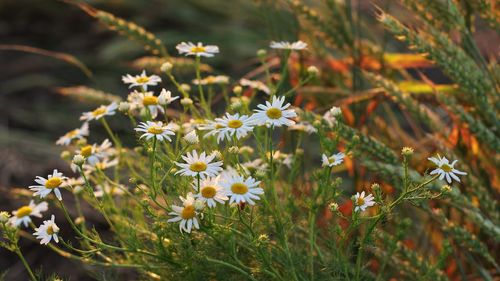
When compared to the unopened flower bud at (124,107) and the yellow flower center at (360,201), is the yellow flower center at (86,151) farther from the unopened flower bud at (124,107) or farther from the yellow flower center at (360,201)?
the yellow flower center at (360,201)

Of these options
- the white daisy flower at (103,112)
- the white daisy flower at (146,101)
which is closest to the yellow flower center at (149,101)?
the white daisy flower at (146,101)

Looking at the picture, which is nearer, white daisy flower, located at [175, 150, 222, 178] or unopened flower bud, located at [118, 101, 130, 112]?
white daisy flower, located at [175, 150, 222, 178]

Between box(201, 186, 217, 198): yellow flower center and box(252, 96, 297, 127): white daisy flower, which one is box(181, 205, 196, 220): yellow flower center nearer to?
box(201, 186, 217, 198): yellow flower center

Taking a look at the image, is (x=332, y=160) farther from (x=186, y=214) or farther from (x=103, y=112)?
(x=103, y=112)

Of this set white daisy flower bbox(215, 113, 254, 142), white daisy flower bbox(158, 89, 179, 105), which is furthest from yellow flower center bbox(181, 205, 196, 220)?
white daisy flower bbox(158, 89, 179, 105)

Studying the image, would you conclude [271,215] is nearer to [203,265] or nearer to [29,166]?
[203,265]
